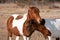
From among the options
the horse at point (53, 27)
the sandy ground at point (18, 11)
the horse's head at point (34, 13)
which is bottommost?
the sandy ground at point (18, 11)

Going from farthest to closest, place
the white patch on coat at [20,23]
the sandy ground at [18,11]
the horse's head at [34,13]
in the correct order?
the sandy ground at [18,11] < the white patch on coat at [20,23] < the horse's head at [34,13]

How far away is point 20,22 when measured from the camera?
9.78 ft

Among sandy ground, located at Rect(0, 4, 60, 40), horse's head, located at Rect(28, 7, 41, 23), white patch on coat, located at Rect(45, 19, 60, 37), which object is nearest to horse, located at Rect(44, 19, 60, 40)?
white patch on coat, located at Rect(45, 19, 60, 37)

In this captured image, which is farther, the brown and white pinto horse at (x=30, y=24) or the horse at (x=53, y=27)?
the horse at (x=53, y=27)

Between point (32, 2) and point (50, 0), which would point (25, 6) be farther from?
point (50, 0)

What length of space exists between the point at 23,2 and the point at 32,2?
38 centimetres

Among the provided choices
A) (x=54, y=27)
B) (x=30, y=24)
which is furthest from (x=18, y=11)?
(x=30, y=24)

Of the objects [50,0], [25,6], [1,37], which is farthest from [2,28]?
[50,0]

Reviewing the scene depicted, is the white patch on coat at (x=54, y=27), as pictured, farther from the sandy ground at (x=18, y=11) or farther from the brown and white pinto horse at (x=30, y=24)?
the sandy ground at (x=18, y=11)

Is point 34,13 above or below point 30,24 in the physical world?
above

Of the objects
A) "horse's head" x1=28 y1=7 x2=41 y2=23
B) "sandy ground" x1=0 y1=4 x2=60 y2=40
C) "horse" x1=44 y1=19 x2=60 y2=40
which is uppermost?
"horse's head" x1=28 y1=7 x2=41 y2=23

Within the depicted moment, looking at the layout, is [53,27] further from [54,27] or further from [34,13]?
[34,13]

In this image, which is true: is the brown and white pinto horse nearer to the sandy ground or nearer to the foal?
the foal

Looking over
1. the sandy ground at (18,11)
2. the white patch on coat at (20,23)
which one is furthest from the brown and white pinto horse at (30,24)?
the sandy ground at (18,11)
